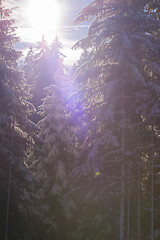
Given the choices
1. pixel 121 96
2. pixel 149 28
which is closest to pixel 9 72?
pixel 121 96

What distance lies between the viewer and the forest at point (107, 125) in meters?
17.2

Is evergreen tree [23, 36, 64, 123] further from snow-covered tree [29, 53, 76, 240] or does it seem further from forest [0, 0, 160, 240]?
forest [0, 0, 160, 240]

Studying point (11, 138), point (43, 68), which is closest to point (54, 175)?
point (11, 138)

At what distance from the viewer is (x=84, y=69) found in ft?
60.5

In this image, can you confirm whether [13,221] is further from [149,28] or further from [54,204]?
[149,28]

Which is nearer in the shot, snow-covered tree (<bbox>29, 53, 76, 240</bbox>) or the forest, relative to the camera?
the forest

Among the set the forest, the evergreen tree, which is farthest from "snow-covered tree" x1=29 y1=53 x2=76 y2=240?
the evergreen tree

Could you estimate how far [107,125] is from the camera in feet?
57.7

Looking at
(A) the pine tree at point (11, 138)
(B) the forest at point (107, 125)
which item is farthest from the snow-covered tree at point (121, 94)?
(A) the pine tree at point (11, 138)

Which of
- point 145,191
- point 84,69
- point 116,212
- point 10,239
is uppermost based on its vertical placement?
point 84,69

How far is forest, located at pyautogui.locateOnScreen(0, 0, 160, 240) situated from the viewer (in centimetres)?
1723

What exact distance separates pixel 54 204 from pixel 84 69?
13.1m

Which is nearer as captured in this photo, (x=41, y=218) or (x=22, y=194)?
(x=22, y=194)

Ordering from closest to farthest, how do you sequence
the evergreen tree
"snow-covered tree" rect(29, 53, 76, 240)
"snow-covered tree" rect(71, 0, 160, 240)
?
"snow-covered tree" rect(71, 0, 160, 240), "snow-covered tree" rect(29, 53, 76, 240), the evergreen tree
